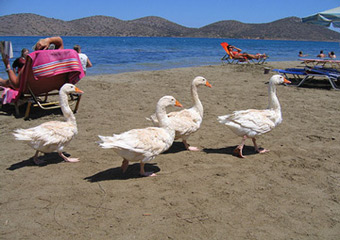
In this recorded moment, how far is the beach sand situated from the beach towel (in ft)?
2.31

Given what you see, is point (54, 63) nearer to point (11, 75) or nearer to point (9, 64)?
point (11, 75)

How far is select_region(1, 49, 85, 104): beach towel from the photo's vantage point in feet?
22.7

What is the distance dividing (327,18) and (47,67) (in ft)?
39.3

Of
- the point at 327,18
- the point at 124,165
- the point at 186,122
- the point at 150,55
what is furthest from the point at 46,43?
the point at 150,55

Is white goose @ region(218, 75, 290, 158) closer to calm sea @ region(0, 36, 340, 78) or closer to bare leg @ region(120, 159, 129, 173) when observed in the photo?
bare leg @ region(120, 159, 129, 173)

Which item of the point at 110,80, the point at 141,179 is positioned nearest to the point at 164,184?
the point at 141,179

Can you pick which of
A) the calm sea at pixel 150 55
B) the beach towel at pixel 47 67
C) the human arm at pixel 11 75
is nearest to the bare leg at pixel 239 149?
the beach towel at pixel 47 67

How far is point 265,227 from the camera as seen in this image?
3.19m

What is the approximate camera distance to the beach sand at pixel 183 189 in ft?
10.5

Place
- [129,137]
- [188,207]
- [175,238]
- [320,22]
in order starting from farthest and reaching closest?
[320,22]
[129,137]
[188,207]
[175,238]

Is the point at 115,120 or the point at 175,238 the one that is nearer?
the point at 175,238

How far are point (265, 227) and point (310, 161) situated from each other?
228cm

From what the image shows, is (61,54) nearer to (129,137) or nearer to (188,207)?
(129,137)

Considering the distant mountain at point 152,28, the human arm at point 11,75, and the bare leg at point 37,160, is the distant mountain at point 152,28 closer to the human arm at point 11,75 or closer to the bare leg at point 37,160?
the human arm at point 11,75
